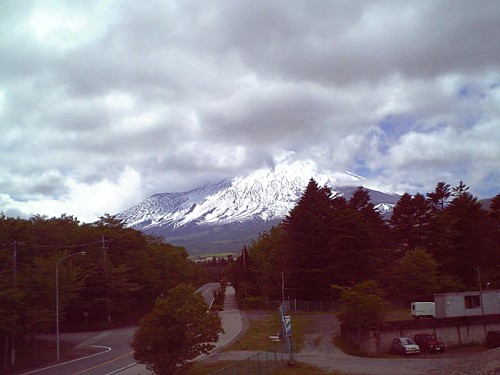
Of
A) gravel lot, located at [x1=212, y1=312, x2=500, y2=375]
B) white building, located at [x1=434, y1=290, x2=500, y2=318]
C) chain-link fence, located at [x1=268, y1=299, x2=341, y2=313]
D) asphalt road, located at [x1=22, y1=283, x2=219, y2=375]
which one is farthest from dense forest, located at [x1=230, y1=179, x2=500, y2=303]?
asphalt road, located at [x1=22, y1=283, x2=219, y2=375]

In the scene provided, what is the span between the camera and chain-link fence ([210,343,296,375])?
24.9 meters

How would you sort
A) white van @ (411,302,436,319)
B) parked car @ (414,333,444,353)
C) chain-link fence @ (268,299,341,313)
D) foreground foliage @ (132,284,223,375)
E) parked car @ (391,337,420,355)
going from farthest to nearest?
chain-link fence @ (268,299,341,313)
white van @ (411,302,436,319)
parked car @ (414,333,444,353)
parked car @ (391,337,420,355)
foreground foliage @ (132,284,223,375)

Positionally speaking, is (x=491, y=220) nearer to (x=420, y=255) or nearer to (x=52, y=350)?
(x=420, y=255)

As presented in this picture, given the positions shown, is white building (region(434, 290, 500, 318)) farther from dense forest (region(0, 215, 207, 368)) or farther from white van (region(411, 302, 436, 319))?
dense forest (region(0, 215, 207, 368))

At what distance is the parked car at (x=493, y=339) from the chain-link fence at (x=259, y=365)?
59.6ft

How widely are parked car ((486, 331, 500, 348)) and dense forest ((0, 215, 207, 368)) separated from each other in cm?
3588

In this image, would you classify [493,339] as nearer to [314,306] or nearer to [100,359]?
[314,306]

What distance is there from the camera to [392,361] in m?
35.5

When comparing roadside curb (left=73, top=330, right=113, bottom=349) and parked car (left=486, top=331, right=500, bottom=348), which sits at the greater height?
parked car (left=486, top=331, right=500, bottom=348)

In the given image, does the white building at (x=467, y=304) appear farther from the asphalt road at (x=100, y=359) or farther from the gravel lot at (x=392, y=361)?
the asphalt road at (x=100, y=359)

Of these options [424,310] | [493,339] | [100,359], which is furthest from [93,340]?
[493,339]

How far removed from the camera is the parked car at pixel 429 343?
40.6 metres

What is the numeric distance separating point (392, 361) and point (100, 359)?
22.3 m

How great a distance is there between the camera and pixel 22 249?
46.2 meters
